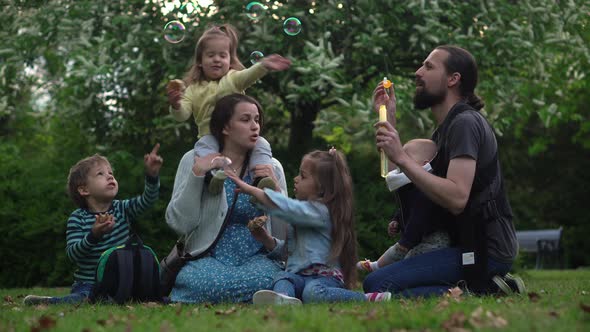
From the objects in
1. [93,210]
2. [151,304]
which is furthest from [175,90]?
[151,304]

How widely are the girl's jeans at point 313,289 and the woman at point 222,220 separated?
0.25 meters

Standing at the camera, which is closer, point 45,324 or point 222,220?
point 45,324

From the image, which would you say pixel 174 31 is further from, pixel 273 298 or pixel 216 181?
pixel 273 298

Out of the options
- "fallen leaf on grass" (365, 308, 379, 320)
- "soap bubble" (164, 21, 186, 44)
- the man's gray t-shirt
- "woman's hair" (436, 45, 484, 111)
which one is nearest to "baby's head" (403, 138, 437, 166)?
the man's gray t-shirt

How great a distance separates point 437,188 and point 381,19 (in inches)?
232

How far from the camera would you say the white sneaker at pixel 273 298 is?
557 cm

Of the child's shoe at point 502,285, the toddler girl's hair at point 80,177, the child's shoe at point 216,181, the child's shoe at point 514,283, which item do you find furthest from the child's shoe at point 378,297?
the toddler girl's hair at point 80,177

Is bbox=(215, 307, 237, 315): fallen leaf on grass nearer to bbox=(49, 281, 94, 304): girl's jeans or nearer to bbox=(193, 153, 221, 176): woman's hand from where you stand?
bbox=(193, 153, 221, 176): woman's hand

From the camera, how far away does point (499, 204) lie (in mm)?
5863

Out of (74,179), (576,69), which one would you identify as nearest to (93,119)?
(74,179)

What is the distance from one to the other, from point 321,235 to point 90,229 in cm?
198

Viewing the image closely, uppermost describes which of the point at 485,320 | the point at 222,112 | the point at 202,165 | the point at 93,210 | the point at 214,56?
the point at 214,56

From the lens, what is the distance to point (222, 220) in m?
6.45

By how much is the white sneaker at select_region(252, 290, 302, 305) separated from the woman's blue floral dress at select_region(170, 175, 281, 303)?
21.1 inches
